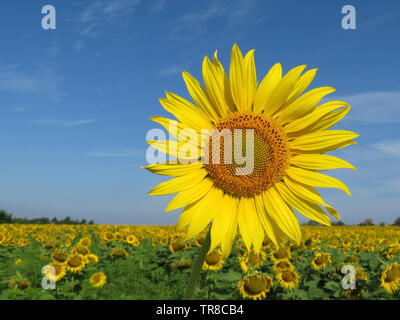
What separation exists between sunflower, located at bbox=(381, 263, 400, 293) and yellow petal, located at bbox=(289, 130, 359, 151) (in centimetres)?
618

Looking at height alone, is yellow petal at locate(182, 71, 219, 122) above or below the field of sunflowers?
above

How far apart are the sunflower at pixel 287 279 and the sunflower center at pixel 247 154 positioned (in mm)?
6837

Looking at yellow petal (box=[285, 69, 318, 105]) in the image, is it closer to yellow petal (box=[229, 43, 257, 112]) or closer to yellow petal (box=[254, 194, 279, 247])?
yellow petal (box=[229, 43, 257, 112])

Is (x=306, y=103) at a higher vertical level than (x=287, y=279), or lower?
higher

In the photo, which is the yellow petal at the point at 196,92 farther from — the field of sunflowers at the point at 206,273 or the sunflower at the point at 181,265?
the sunflower at the point at 181,265

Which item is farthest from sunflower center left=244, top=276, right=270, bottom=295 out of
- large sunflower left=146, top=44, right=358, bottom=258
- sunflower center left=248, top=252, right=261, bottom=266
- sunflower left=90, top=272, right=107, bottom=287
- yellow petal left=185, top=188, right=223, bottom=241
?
yellow petal left=185, top=188, right=223, bottom=241

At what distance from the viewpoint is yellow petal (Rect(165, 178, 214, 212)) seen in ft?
6.52

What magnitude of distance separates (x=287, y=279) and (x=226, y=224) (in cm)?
700

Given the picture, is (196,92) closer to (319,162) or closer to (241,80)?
(241,80)

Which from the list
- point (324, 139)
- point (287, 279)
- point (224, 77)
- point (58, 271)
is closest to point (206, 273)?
point (287, 279)

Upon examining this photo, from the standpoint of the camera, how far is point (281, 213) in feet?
6.80
